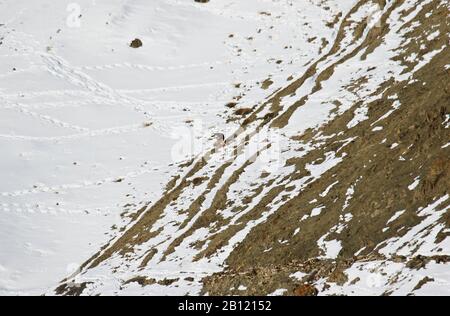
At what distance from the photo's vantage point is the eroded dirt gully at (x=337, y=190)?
19.5 m

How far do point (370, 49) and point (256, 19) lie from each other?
15535 mm

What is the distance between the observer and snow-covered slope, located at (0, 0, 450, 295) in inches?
787

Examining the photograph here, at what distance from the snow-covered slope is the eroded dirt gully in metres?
0.09

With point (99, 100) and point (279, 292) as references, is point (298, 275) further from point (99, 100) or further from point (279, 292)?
point (99, 100)

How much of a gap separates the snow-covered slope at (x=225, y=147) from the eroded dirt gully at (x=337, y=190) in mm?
88

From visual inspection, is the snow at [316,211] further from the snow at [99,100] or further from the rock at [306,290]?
the snow at [99,100]

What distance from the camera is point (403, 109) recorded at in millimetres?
25625

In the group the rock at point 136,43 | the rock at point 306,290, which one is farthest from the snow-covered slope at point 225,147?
the rock at point 136,43

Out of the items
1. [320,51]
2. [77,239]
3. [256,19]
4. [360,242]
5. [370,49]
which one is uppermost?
[256,19]

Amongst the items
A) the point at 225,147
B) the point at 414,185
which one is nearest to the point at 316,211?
the point at 414,185

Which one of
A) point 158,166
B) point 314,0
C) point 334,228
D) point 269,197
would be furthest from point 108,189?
point 314,0

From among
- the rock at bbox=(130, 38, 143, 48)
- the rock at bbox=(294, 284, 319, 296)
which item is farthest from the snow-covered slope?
the rock at bbox=(130, 38, 143, 48)

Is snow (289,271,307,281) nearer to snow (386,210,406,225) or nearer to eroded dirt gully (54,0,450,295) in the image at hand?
eroded dirt gully (54,0,450,295)
